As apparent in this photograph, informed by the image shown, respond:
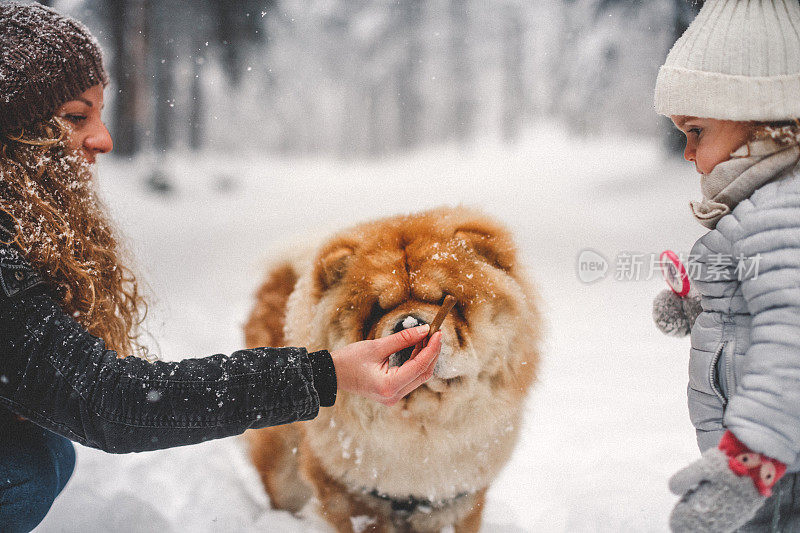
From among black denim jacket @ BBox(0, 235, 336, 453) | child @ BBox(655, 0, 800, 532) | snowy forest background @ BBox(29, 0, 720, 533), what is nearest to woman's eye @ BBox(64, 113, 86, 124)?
snowy forest background @ BBox(29, 0, 720, 533)

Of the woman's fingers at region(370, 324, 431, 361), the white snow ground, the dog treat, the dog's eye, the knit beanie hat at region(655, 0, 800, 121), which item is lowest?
the white snow ground

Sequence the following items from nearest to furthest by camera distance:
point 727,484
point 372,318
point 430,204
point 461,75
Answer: point 727,484, point 372,318, point 430,204, point 461,75

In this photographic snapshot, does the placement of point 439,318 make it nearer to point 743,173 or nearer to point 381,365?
point 381,365

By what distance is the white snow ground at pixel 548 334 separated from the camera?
5.86ft

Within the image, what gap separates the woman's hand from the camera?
3.67 ft

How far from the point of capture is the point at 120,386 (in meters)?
1.01

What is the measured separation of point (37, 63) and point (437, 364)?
1.22m

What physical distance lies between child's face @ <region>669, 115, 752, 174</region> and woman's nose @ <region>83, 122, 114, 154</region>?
1.48m

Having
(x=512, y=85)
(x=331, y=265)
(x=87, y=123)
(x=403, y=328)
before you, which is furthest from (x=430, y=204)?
(x=512, y=85)

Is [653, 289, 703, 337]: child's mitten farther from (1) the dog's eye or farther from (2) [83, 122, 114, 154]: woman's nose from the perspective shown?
(2) [83, 122, 114, 154]: woman's nose

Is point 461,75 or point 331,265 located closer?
point 331,265

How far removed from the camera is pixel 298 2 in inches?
127

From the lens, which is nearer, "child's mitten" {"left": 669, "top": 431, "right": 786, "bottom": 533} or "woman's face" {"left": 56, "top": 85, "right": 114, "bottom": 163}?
"child's mitten" {"left": 669, "top": 431, "right": 786, "bottom": 533}

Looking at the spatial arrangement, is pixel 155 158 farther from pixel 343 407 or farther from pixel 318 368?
pixel 318 368
